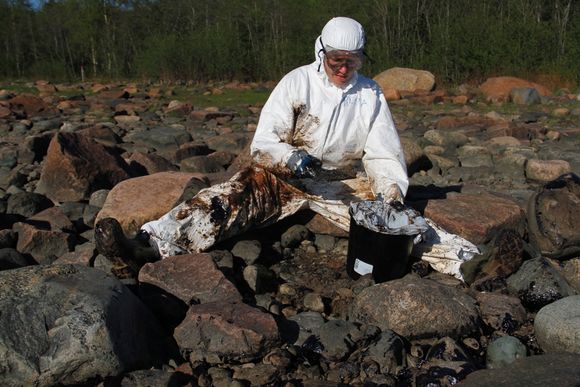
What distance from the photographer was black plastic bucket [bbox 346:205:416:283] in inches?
145

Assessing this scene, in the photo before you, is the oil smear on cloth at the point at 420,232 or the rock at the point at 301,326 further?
the oil smear on cloth at the point at 420,232

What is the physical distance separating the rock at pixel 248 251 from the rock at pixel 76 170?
2.14 m

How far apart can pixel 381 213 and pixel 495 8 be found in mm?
16288

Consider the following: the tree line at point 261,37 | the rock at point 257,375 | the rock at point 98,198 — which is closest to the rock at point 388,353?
the rock at point 257,375

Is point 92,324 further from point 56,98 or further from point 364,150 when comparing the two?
point 56,98

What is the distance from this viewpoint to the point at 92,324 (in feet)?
8.81

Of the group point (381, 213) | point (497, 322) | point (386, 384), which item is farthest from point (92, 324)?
point (497, 322)

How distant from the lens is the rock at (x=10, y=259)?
13.1 ft

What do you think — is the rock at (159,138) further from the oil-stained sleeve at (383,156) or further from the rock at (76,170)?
the oil-stained sleeve at (383,156)

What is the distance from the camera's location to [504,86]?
47.3 feet

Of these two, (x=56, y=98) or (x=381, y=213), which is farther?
(x=56, y=98)

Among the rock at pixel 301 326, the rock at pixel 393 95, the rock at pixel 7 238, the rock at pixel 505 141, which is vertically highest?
the rock at pixel 7 238

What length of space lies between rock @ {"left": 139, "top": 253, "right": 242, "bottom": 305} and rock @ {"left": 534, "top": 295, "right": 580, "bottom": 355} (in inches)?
61.5

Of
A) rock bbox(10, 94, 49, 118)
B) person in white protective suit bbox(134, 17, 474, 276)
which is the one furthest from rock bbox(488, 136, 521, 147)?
rock bbox(10, 94, 49, 118)
